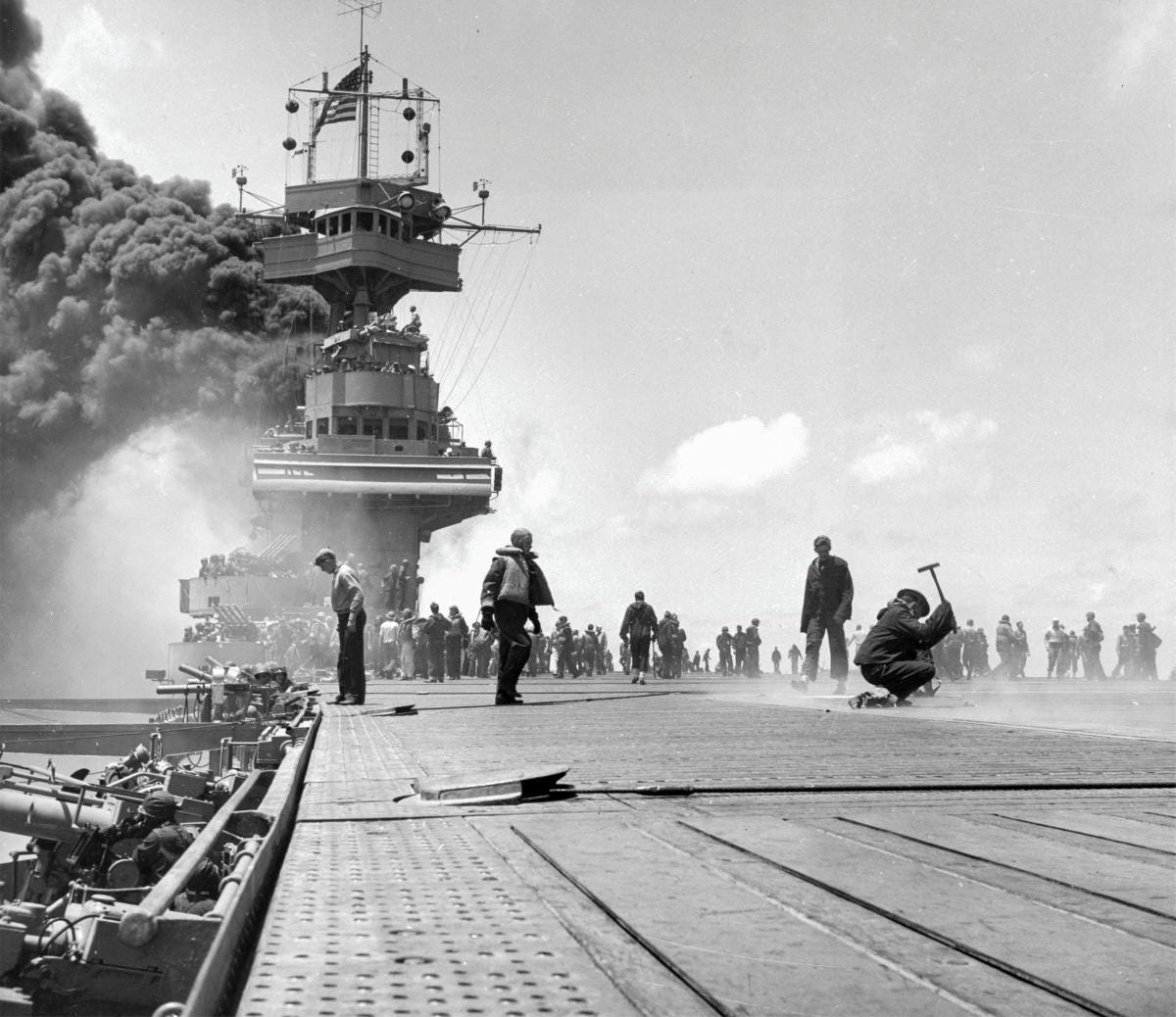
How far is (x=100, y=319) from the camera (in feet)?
194

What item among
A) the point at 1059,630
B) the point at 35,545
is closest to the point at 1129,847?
the point at 1059,630

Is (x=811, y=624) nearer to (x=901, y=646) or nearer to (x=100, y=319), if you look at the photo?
(x=901, y=646)

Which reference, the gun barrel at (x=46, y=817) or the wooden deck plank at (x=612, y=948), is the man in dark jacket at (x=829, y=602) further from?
the wooden deck plank at (x=612, y=948)

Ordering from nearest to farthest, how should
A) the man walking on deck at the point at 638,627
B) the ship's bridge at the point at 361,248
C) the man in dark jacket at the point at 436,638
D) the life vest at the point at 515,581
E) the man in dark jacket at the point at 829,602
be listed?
the life vest at the point at 515,581 < the man in dark jacket at the point at 829,602 < the man walking on deck at the point at 638,627 < the man in dark jacket at the point at 436,638 < the ship's bridge at the point at 361,248

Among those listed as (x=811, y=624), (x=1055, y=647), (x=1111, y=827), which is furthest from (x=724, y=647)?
(x=1111, y=827)

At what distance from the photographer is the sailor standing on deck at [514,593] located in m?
11.0

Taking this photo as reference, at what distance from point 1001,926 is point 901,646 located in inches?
321

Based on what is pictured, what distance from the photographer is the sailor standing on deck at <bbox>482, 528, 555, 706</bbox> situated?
11.0m

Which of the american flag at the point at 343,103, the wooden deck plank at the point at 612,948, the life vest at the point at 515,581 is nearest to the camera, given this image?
the wooden deck plank at the point at 612,948

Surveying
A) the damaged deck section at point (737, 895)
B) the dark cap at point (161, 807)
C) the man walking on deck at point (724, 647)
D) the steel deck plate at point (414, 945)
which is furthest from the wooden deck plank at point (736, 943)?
the man walking on deck at point (724, 647)

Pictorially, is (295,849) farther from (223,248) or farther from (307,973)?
(223,248)

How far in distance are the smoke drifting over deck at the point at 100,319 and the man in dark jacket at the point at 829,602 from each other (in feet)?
155

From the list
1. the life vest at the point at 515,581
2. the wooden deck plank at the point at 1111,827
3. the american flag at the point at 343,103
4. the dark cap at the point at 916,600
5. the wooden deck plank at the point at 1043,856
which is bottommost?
the wooden deck plank at the point at 1111,827

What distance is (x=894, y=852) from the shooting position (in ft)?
9.87
